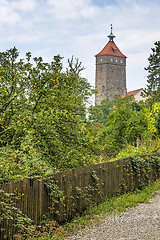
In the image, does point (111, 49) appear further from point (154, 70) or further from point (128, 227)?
point (128, 227)

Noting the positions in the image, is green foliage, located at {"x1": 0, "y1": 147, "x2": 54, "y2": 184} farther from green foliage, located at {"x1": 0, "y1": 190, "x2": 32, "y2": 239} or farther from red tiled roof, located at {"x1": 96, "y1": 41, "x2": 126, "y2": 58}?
red tiled roof, located at {"x1": 96, "y1": 41, "x2": 126, "y2": 58}

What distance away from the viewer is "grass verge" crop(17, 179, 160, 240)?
645 centimetres

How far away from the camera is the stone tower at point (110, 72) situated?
74.9 meters

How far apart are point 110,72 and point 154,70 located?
122 feet

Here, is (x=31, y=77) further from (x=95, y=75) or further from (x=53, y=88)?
(x=95, y=75)

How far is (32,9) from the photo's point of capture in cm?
958

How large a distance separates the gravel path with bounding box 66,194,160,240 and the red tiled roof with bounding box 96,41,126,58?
7243 centimetres

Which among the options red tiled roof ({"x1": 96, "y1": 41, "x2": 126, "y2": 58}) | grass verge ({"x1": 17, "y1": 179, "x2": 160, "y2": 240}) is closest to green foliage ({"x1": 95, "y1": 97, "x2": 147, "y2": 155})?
grass verge ({"x1": 17, "y1": 179, "x2": 160, "y2": 240})

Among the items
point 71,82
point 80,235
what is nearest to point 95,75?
point 71,82

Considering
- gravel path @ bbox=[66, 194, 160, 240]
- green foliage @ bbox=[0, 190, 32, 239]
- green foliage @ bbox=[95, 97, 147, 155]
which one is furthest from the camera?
green foliage @ bbox=[95, 97, 147, 155]

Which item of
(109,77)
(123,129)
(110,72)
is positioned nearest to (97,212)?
(123,129)

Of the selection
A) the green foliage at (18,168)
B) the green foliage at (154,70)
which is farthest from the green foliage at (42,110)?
the green foliage at (154,70)

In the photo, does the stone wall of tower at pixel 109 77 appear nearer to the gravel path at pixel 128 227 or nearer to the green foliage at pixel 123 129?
the green foliage at pixel 123 129

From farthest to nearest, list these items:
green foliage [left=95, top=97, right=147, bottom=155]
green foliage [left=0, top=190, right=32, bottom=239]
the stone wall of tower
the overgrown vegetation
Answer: the stone wall of tower, green foliage [left=95, top=97, right=147, bottom=155], the overgrown vegetation, green foliage [left=0, top=190, right=32, bottom=239]
